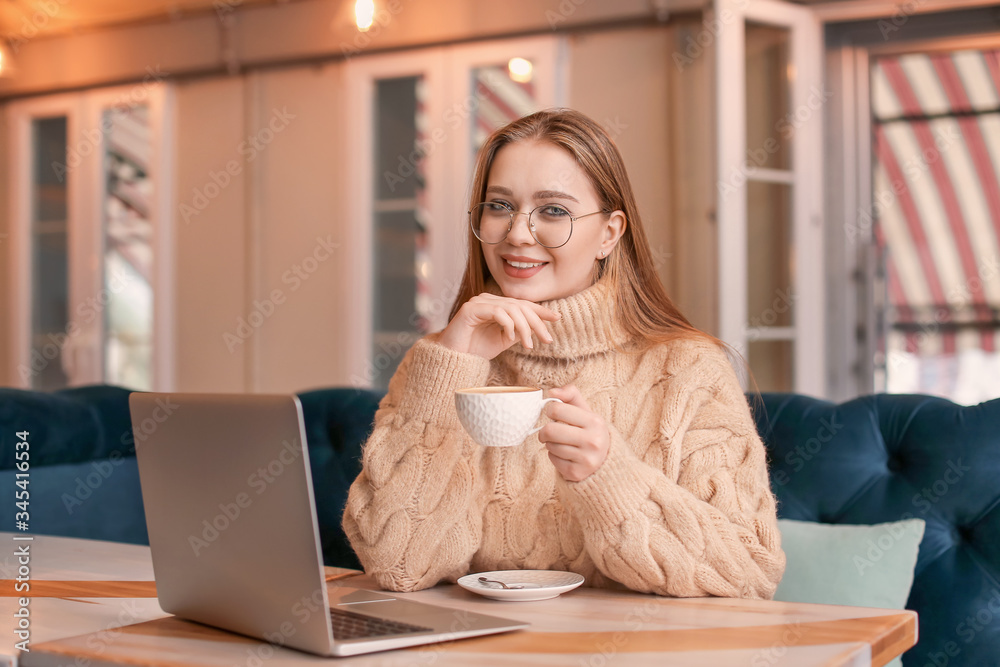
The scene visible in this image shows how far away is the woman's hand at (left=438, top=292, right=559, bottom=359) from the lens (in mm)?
1347

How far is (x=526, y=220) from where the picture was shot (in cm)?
149

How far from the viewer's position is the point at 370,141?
4.04 m

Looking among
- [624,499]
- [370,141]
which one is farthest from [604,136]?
[370,141]

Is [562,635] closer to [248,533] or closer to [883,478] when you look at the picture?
[248,533]

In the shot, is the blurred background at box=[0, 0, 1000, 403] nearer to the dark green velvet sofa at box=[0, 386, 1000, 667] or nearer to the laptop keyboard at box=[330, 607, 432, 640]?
the dark green velvet sofa at box=[0, 386, 1000, 667]

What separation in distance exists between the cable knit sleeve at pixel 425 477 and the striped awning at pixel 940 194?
274 cm

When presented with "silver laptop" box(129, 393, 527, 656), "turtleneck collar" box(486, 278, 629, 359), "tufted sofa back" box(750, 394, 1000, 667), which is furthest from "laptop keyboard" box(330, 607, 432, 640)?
"tufted sofa back" box(750, 394, 1000, 667)

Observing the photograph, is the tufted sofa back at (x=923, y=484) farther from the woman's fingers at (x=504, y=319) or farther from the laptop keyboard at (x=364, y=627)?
the laptop keyboard at (x=364, y=627)

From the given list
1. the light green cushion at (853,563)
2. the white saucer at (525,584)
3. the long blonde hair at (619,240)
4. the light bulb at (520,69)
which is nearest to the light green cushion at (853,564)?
the light green cushion at (853,563)

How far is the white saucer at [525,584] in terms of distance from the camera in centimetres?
112

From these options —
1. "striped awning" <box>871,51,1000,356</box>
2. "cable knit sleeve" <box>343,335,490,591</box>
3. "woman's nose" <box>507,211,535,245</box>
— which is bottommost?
"cable knit sleeve" <box>343,335,490,591</box>

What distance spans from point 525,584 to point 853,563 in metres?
0.61

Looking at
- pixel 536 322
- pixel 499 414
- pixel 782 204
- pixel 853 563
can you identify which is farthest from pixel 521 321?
pixel 782 204

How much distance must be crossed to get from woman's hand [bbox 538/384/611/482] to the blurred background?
7.12 feet
